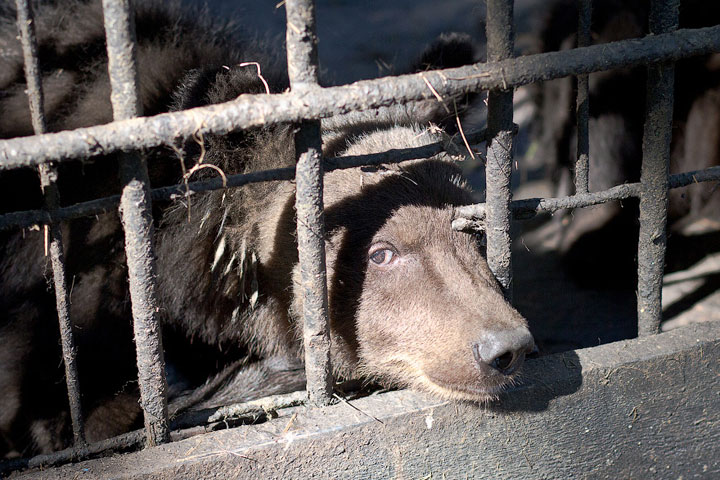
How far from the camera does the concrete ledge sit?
175 cm

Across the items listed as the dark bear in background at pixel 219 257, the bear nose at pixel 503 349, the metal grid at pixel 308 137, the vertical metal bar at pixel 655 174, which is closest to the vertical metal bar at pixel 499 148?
the metal grid at pixel 308 137

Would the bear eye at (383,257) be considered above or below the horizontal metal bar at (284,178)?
below

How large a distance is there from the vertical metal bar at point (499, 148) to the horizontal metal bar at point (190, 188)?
0.17 m

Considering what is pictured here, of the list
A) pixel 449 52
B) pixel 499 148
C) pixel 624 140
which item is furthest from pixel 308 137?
pixel 624 140

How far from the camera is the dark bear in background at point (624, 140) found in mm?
4074

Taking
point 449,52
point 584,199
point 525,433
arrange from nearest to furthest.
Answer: point 525,433
point 584,199
point 449,52

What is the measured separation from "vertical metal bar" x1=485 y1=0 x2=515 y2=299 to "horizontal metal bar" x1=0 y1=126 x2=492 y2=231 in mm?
174

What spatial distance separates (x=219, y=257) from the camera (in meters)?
2.67

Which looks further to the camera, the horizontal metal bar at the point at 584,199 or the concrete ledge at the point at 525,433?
the horizontal metal bar at the point at 584,199

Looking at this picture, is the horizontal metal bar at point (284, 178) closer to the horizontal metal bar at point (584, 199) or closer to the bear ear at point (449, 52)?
the horizontal metal bar at point (584, 199)

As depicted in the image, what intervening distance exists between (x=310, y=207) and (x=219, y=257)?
97 centimetres

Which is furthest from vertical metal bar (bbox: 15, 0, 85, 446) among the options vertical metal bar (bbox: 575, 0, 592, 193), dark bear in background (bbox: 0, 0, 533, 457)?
vertical metal bar (bbox: 575, 0, 592, 193)

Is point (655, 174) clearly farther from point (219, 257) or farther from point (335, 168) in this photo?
point (219, 257)

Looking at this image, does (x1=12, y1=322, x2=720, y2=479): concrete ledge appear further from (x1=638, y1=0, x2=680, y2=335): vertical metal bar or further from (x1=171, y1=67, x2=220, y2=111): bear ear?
(x1=171, y1=67, x2=220, y2=111): bear ear
